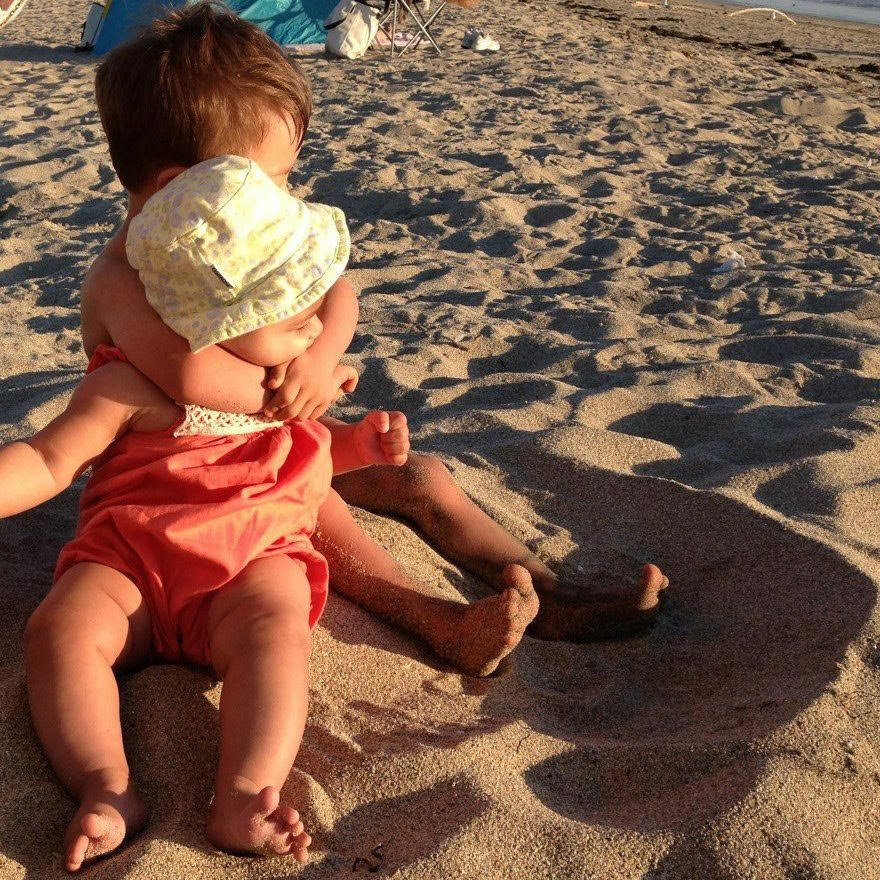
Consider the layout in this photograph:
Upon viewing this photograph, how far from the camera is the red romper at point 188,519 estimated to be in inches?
76.9

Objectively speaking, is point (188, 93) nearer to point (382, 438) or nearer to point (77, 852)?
point (382, 438)

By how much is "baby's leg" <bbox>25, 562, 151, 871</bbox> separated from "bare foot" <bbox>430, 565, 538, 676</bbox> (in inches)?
23.4

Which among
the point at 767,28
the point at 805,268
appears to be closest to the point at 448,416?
the point at 805,268

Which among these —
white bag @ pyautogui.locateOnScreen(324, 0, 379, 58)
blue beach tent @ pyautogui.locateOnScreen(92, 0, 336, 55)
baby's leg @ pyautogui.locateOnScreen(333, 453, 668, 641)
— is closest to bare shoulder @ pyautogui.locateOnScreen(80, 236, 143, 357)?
Answer: baby's leg @ pyautogui.locateOnScreen(333, 453, 668, 641)

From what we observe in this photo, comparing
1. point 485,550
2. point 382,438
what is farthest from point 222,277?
Answer: point 485,550

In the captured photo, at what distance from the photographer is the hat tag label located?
72.8 inches

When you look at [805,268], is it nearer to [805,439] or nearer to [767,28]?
[805,439]

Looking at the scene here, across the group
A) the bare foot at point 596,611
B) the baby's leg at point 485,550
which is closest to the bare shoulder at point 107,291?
the baby's leg at point 485,550

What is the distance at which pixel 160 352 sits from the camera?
1963 millimetres

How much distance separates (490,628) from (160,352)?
0.81m

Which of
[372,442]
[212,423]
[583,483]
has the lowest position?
[583,483]

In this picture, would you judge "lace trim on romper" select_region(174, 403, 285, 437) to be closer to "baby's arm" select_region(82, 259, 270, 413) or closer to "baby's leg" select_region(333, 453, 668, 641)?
"baby's arm" select_region(82, 259, 270, 413)

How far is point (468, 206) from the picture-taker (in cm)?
595

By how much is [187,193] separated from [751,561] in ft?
5.09
